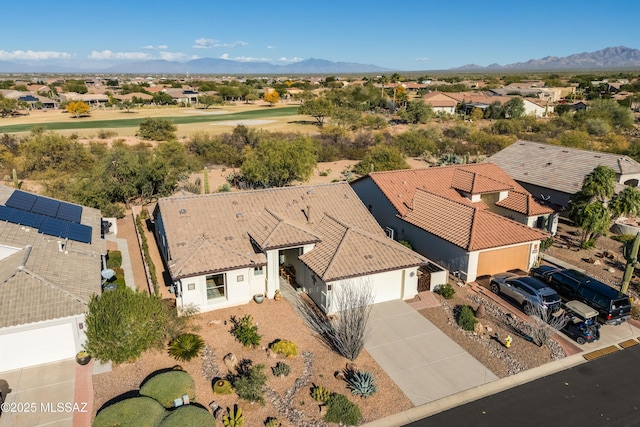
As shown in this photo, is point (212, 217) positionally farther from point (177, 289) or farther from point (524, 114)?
point (524, 114)

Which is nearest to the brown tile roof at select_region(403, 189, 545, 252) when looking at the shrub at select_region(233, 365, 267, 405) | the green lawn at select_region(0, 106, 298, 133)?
the shrub at select_region(233, 365, 267, 405)

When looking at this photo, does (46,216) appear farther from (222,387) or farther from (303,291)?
(222,387)

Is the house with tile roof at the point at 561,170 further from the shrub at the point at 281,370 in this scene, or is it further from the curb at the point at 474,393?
the shrub at the point at 281,370

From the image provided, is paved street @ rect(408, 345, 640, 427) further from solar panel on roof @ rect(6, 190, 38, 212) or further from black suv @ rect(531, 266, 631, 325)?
solar panel on roof @ rect(6, 190, 38, 212)

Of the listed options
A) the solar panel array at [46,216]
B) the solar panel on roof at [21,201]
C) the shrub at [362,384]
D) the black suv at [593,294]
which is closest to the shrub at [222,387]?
the shrub at [362,384]

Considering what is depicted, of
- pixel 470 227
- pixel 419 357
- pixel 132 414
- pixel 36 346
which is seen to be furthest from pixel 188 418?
pixel 470 227

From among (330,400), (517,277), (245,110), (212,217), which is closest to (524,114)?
(245,110)
